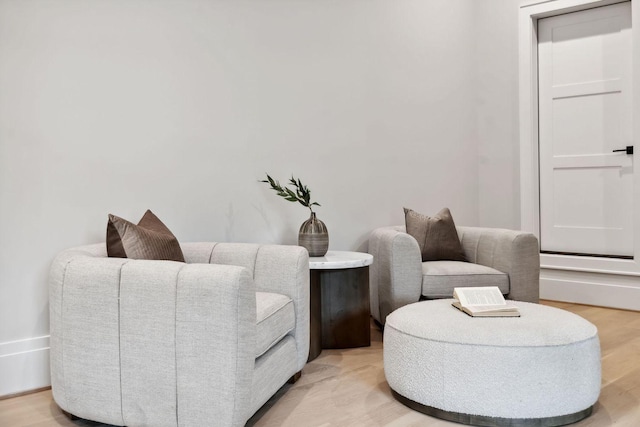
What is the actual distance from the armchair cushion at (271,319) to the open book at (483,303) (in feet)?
2.44

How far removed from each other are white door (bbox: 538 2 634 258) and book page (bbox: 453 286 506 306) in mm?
2268

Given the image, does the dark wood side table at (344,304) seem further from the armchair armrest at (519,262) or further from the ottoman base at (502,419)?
the ottoman base at (502,419)

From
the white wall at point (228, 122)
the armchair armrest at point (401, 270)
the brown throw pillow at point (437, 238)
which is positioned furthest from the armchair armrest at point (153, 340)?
the brown throw pillow at point (437, 238)

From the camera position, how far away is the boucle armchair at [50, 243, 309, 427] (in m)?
2.05

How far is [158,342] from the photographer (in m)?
2.11

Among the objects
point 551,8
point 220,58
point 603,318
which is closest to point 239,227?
point 220,58

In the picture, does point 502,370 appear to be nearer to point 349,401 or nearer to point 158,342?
point 349,401

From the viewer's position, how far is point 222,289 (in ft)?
6.67

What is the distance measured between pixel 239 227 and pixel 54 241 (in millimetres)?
1071

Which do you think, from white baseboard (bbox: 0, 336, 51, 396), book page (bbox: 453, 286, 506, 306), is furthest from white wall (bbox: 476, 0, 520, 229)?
white baseboard (bbox: 0, 336, 51, 396)

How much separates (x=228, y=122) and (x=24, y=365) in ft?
5.45

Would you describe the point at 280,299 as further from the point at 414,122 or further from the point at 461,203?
the point at 461,203

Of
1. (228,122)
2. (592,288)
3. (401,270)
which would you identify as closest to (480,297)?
(401,270)

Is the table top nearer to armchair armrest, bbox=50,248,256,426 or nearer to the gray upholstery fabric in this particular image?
the gray upholstery fabric
